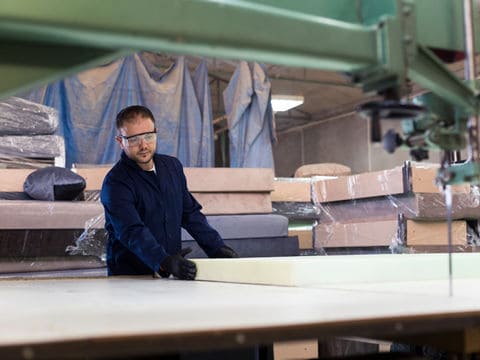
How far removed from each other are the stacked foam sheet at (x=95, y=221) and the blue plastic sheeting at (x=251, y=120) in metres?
1.00

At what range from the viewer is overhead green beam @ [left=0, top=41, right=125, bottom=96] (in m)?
1.04

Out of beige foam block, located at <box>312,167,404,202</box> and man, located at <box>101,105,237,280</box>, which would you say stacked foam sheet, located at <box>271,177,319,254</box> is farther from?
man, located at <box>101,105,237,280</box>

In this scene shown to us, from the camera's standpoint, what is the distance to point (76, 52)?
1069 millimetres

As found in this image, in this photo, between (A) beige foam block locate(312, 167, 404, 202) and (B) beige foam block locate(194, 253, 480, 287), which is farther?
(A) beige foam block locate(312, 167, 404, 202)

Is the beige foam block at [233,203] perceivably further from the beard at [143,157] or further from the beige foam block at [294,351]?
the beard at [143,157]

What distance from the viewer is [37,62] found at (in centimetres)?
105

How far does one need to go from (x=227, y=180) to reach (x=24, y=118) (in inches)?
48.7

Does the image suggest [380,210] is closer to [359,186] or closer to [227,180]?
[359,186]

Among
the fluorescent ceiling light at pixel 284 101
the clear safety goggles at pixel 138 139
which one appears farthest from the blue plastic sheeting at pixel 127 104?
the fluorescent ceiling light at pixel 284 101

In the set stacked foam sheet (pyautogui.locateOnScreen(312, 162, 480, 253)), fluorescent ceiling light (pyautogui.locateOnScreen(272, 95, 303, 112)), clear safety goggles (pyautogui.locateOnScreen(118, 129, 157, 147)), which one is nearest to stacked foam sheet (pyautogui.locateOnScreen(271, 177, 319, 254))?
stacked foam sheet (pyautogui.locateOnScreen(312, 162, 480, 253))

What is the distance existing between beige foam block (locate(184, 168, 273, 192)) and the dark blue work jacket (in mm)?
959

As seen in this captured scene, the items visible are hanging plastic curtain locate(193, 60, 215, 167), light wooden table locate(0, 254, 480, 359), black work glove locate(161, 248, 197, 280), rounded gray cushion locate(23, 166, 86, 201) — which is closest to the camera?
light wooden table locate(0, 254, 480, 359)

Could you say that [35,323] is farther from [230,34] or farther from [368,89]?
[368,89]

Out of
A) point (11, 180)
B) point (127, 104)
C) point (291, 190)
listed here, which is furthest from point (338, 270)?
point (127, 104)
